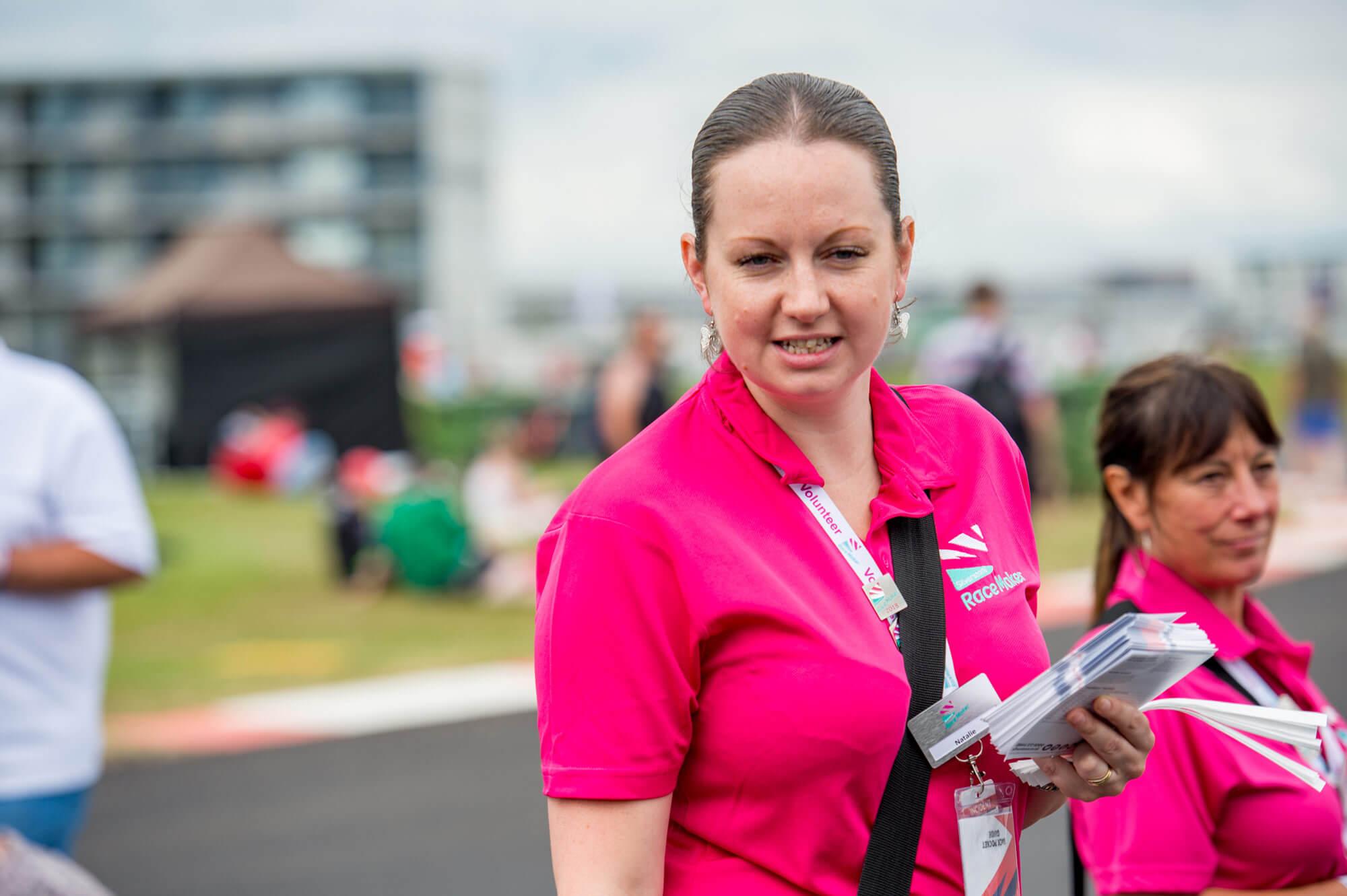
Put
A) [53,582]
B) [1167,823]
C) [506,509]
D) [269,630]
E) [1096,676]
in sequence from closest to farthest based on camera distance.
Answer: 1. [1096,676]
2. [1167,823]
3. [53,582]
4. [269,630]
5. [506,509]

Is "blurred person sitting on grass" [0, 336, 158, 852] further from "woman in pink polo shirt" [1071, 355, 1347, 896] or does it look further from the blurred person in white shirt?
the blurred person in white shirt

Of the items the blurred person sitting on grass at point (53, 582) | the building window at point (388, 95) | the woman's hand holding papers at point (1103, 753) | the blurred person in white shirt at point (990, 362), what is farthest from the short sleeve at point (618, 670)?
the building window at point (388, 95)

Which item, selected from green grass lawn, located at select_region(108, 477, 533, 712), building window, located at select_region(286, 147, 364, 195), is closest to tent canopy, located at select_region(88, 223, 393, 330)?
green grass lawn, located at select_region(108, 477, 533, 712)

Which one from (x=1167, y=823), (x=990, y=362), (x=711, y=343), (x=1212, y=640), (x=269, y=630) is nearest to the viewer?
(x=711, y=343)

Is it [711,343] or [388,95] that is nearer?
[711,343]

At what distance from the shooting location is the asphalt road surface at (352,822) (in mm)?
5383

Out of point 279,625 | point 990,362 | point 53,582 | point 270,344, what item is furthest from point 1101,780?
point 270,344

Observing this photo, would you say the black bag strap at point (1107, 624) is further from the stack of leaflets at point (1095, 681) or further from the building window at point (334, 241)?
the building window at point (334, 241)

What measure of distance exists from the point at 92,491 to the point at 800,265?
6.91 ft

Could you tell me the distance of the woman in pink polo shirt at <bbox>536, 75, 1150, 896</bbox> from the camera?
1.50 meters

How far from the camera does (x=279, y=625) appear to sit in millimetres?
10656

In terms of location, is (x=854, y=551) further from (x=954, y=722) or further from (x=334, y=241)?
(x=334, y=241)

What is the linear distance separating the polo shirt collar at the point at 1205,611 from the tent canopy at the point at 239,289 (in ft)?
75.5

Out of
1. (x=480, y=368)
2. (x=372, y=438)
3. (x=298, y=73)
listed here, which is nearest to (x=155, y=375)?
(x=480, y=368)
